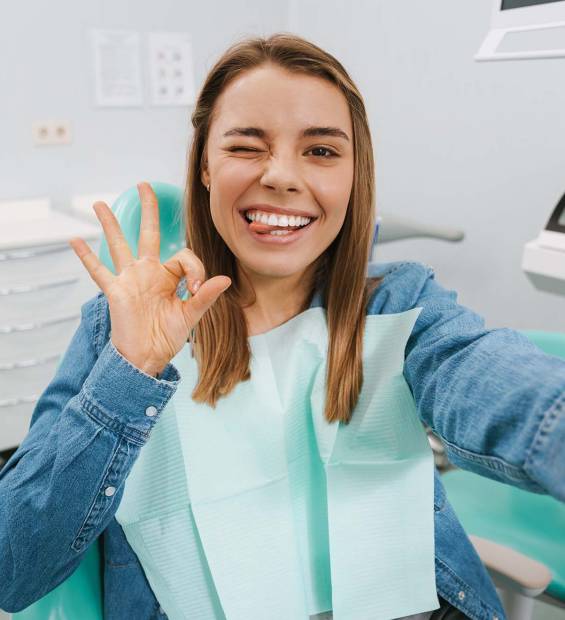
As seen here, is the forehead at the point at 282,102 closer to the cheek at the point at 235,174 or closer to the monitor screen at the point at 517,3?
the cheek at the point at 235,174

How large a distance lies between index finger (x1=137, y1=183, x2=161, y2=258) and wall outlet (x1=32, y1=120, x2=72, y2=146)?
2022 mm

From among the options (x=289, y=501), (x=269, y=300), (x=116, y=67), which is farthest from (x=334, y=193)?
(x=116, y=67)

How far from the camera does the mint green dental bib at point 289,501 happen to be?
917mm

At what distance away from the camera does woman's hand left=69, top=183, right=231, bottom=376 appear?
0.78 metres

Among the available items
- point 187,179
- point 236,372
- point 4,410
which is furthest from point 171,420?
point 4,410

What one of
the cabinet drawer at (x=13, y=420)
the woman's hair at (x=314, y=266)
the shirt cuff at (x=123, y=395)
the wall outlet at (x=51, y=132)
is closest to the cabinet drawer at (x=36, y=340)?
the cabinet drawer at (x=13, y=420)

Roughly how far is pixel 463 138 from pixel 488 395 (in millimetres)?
1965

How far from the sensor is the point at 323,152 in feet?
3.17

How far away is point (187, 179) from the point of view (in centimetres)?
108

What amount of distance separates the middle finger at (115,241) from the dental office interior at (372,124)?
115cm

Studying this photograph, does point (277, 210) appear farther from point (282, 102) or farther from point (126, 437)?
point (126, 437)

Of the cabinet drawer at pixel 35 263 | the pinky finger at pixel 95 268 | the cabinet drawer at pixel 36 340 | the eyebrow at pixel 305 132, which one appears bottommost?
the cabinet drawer at pixel 36 340

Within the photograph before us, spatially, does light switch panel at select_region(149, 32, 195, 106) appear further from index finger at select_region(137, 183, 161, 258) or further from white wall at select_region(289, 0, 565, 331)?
index finger at select_region(137, 183, 161, 258)

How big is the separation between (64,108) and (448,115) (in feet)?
4.85
